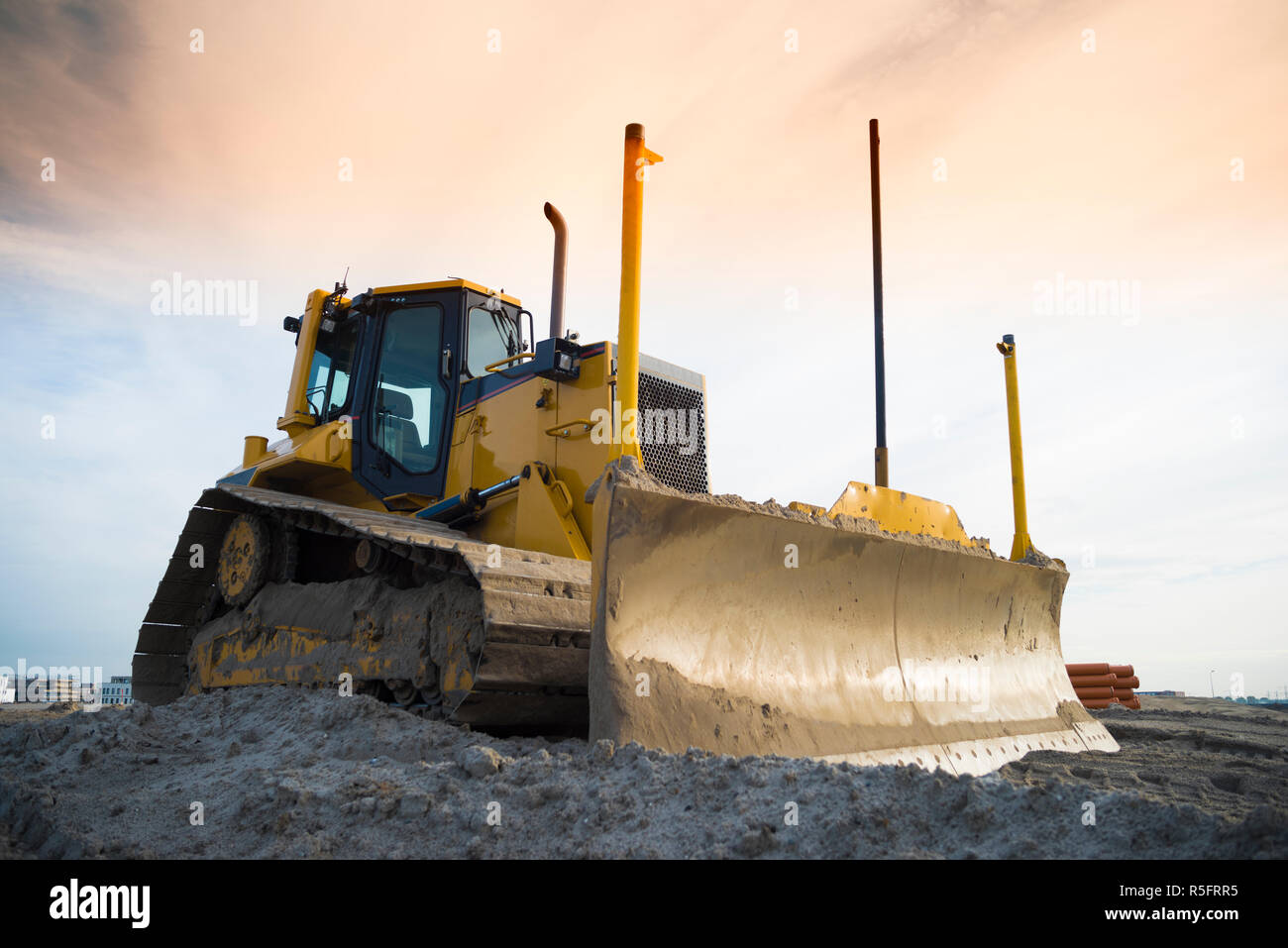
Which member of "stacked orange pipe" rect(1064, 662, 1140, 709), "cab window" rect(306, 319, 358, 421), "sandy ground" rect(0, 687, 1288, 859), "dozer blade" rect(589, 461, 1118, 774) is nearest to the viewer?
"sandy ground" rect(0, 687, 1288, 859)

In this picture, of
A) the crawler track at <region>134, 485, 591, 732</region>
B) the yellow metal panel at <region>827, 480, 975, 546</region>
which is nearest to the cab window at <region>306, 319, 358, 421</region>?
the crawler track at <region>134, 485, 591, 732</region>

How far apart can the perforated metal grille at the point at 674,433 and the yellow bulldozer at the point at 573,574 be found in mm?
17

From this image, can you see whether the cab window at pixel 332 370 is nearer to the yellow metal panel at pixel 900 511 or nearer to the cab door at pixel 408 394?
the cab door at pixel 408 394

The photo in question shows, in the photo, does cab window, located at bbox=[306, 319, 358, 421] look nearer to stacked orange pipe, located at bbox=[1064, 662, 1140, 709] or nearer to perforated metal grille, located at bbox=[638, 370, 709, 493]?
perforated metal grille, located at bbox=[638, 370, 709, 493]

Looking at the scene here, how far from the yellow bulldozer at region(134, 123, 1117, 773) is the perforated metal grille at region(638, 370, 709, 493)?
Answer: 0.06 ft

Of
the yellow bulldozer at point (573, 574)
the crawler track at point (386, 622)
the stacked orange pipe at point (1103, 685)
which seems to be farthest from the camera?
the stacked orange pipe at point (1103, 685)

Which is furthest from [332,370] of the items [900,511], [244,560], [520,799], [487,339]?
[520,799]

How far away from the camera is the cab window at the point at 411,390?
19.2ft

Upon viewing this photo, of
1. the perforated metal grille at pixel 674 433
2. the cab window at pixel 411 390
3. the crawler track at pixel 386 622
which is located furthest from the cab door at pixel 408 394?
the perforated metal grille at pixel 674 433

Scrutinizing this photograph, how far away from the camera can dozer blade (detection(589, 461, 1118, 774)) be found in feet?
10.5

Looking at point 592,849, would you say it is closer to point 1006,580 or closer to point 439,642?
point 439,642

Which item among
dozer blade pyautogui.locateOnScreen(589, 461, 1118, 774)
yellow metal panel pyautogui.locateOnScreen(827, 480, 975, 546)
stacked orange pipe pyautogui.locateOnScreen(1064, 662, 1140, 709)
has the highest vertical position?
yellow metal panel pyautogui.locateOnScreen(827, 480, 975, 546)
